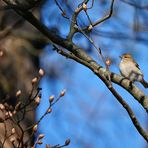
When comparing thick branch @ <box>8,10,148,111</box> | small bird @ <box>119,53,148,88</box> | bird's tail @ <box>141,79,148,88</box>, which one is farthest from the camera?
bird's tail @ <box>141,79,148,88</box>

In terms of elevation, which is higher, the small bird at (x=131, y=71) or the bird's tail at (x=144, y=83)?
the small bird at (x=131, y=71)

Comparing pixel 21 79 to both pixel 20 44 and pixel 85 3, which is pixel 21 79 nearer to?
pixel 20 44

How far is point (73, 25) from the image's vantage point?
3.22m

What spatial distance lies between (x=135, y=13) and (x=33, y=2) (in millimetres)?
2937

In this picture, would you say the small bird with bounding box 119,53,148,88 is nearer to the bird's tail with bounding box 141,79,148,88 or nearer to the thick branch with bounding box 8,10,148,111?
the bird's tail with bounding box 141,79,148,88

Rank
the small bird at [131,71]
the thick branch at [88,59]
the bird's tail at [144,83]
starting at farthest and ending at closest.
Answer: the bird's tail at [144,83] → the small bird at [131,71] → the thick branch at [88,59]

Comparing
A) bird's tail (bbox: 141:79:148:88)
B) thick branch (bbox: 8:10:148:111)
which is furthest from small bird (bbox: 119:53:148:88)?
thick branch (bbox: 8:10:148:111)

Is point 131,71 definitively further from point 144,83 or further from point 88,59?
point 88,59

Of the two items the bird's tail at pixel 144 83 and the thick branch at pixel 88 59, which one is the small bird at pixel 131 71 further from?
the thick branch at pixel 88 59

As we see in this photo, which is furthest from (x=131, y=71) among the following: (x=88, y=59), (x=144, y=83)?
(x=88, y=59)

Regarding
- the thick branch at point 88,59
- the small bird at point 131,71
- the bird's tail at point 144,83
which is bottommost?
the thick branch at point 88,59

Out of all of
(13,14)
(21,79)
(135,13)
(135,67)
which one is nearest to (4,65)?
(21,79)

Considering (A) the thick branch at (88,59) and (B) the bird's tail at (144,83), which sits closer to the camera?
(A) the thick branch at (88,59)

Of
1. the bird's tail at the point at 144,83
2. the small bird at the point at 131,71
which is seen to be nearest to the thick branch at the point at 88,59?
the small bird at the point at 131,71
